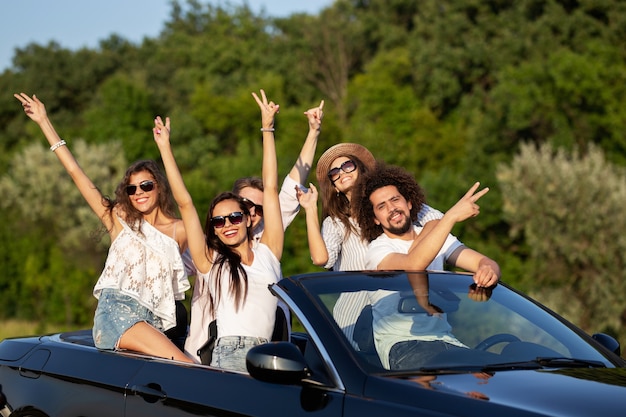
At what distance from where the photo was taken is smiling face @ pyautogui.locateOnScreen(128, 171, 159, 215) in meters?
6.21

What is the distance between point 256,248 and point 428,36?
48.4 metres

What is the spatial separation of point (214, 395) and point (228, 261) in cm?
117

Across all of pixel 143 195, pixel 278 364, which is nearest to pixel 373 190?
pixel 143 195

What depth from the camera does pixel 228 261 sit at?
17.6 feet

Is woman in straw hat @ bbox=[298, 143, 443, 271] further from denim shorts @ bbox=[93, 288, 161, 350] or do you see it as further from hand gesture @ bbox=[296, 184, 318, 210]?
A: denim shorts @ bbox=[93, 288, 161, 350]

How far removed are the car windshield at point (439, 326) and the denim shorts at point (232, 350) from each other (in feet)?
2.11

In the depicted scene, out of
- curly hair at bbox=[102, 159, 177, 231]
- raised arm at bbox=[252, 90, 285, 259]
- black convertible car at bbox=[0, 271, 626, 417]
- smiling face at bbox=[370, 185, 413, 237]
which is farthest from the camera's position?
curly hair at bbox=[102, 159, 177, 231]

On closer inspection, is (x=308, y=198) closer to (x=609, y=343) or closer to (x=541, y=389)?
(x=609, y=343)

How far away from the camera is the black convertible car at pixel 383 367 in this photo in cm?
372

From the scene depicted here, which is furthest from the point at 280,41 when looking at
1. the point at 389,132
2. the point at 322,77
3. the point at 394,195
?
the point at 394,195

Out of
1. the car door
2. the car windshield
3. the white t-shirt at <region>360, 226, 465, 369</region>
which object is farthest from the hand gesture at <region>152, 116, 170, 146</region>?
the white t-shirt at <region>360, 226, 465, 369</region>

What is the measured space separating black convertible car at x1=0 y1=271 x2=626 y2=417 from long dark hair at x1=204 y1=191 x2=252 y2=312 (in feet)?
1.83

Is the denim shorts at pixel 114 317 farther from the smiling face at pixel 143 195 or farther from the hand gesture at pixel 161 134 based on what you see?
the hand gesture at pixel 161 134

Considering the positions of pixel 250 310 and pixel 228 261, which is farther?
pixel 228 261
